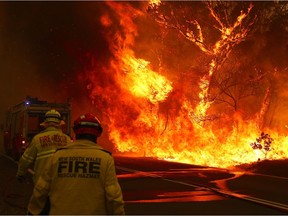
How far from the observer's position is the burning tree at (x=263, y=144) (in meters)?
20.0

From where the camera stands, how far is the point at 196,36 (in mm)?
24031

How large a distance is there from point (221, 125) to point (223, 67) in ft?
11.6

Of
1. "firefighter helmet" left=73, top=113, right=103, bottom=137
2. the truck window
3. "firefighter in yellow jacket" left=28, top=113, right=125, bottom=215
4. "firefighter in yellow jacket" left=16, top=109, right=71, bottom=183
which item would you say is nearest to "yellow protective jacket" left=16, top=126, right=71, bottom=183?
"firefighter in yellow jacket" left=16, top=109, right=71, bottom=183

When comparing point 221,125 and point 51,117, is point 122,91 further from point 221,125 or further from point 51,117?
point 51,117

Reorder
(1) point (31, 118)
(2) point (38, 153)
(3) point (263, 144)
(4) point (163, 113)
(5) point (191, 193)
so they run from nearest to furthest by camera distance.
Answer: (2) point (38, 153) → (5) point (191, 193) → (1) point (31, 118) → (3) point (263, 144) → (4) point (163, 113)

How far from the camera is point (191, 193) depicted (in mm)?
10266

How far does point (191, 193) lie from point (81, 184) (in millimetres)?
6859

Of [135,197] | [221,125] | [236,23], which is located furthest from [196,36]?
[135,197]

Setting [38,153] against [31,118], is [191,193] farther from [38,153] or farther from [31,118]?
[31,118]

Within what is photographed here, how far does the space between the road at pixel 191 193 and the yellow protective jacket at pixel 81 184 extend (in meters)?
4.42

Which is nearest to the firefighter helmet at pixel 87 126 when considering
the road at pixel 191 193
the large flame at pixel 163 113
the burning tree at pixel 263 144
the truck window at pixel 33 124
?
the road at pixel 191 193

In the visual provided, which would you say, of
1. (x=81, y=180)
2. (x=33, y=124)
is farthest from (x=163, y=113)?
(x=81, y=180)

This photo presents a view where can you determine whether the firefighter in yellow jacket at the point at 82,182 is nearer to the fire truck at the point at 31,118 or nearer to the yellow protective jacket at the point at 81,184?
the yellow protective jacket at the point at 81,184

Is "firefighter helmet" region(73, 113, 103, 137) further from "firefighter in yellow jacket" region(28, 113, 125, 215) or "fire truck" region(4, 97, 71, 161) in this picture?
"fire truck" region(4, 97, 71, 161)
